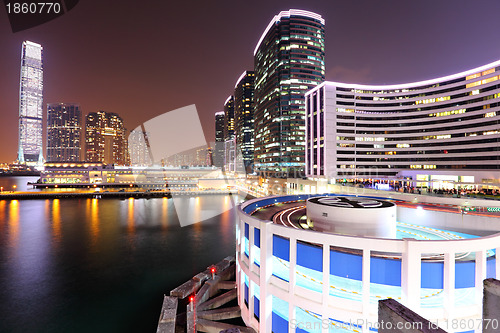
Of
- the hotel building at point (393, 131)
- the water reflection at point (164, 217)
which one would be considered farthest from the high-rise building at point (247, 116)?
the water reflection at point (164, 217)

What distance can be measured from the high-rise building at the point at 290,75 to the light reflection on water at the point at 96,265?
58.9m

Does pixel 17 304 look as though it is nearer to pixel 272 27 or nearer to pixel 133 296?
pixel 133 296

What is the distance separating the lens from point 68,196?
98062 millimetres

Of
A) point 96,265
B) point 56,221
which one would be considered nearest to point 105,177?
point 56,221

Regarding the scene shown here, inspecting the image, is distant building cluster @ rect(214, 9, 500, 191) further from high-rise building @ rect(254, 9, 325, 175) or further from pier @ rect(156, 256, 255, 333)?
pier @ rect(156, 256, 255, 333)

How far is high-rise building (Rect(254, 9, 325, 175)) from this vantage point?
107062 millimetres

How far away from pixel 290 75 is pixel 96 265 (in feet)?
325

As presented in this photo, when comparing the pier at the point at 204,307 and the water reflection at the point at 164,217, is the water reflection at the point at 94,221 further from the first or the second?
the pier at the point at 204,307

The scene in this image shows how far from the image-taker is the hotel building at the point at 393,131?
6919 cm

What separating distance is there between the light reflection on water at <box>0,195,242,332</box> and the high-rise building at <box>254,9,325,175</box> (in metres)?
58.9

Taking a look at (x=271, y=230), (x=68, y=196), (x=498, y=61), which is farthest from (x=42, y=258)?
(x=498, y=61)

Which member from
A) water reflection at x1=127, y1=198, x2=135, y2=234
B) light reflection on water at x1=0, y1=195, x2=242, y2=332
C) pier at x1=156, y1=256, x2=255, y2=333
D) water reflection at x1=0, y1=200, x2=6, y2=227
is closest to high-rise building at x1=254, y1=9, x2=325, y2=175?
light reflection on water at x1=0, y1=195, x2=242, y2=332

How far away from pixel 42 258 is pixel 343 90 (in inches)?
3447

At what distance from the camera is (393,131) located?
277ft
